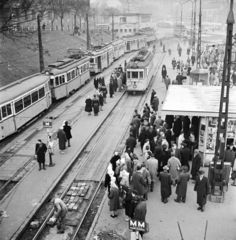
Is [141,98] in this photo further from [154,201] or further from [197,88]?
[154,201]

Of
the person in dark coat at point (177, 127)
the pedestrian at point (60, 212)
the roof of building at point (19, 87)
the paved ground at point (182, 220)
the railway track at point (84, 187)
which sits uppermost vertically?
the roof of building at point (19, 87)

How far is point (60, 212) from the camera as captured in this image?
9391 mm

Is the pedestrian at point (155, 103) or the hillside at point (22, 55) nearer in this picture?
the pedestrian at point (155, 103)

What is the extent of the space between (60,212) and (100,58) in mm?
28461

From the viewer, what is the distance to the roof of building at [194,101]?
41.4 ft

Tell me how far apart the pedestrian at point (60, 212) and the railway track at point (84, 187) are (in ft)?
0.55

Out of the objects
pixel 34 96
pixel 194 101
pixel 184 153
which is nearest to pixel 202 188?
pixel 184 153

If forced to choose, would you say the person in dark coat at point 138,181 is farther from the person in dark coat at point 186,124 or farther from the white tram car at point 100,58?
the white tram car at point 100,58

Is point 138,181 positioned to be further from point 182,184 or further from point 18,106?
point 18,106

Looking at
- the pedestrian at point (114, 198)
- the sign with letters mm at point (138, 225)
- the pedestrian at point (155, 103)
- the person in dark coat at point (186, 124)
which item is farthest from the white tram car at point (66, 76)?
the sign with letters mm at point (138, 225)

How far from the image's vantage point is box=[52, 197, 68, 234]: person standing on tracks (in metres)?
9.21

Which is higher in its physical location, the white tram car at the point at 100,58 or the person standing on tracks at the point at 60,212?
the white tram car at the point at 100,58

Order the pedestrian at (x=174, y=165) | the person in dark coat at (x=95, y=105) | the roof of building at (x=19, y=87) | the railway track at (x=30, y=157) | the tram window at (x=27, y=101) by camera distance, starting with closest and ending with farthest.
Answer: the pedestrian at (x=174, y=165) < the railway track at (x=30, y=157) < the roof of building at (x=19, y=87) < the tram window at (x=27, y=101) < the person in dark coat at (x=95, y=105)

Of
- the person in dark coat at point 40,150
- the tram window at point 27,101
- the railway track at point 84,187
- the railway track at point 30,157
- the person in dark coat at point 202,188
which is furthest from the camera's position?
the tram window at point 27,101
